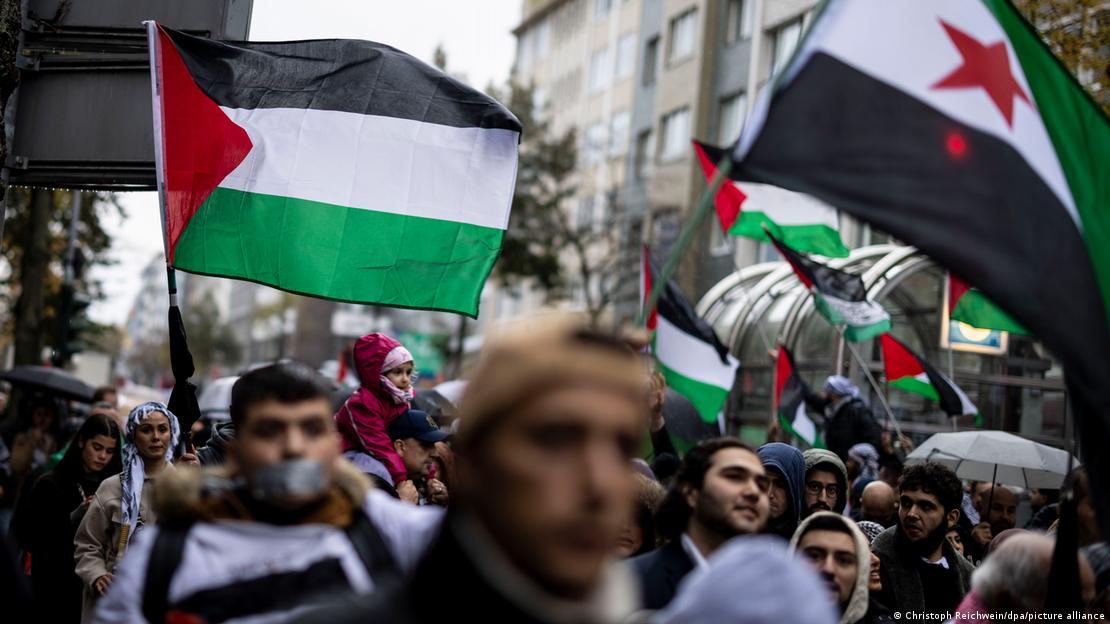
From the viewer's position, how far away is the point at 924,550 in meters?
6.75

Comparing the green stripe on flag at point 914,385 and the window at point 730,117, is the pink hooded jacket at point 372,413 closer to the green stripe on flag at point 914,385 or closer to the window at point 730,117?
the green stripe on flag at point 914,385

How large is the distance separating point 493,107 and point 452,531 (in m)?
5.92

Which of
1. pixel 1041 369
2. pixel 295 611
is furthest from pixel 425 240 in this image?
pixel 1041 369

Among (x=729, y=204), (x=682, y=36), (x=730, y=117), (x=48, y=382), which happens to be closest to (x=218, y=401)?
(x=48, y=382)

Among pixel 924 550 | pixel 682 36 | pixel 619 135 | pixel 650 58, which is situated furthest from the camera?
pixel 619 135

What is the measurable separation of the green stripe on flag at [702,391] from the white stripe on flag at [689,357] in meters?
0.04

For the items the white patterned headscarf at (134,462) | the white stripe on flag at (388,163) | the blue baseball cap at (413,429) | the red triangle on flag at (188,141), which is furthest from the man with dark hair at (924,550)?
the red triangle on flag at (188,141)

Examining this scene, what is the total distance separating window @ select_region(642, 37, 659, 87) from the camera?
4497 cm

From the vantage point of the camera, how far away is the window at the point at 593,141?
48156 millimetres

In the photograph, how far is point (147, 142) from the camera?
26.2ft

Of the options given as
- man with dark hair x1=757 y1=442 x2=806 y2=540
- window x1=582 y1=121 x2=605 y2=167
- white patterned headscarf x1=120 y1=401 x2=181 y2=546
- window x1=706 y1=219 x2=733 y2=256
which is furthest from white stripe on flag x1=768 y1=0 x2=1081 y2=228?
window x1=582 y1=121 x2=605 y2=167

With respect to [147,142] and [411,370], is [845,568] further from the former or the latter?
[147,142]

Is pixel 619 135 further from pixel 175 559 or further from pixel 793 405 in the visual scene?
pixel 175 559

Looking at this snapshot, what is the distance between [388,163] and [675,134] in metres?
33.7
